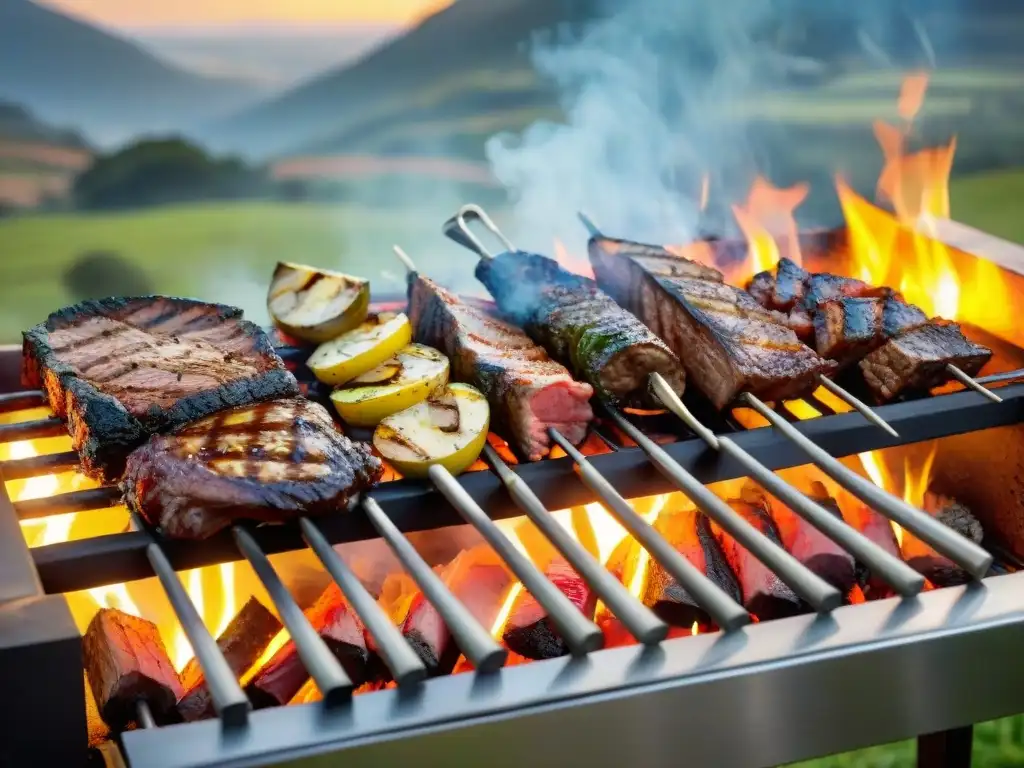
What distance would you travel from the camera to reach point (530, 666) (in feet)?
5.94

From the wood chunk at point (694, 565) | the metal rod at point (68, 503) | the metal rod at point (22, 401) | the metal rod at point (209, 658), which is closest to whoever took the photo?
the metal rod at point (209, 658)

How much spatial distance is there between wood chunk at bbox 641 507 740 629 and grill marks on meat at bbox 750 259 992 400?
616mm

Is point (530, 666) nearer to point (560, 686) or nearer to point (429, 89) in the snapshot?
point (560, 686)

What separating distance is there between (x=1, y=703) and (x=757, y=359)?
182cm

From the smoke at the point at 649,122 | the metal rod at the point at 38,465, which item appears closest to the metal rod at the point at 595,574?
the metal rod at the point at 38,465

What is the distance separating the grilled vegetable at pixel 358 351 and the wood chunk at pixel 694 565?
2.73ft

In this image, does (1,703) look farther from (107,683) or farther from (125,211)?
(125,211)

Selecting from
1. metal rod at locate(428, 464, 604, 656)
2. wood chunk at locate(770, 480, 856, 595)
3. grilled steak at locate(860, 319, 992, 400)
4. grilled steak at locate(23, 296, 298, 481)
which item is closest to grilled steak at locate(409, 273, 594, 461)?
metal rod at locate(428, 464, 604, 656)

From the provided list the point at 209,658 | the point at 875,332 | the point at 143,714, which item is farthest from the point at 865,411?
the point at 143,714

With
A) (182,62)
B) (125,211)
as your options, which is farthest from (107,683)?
(182,62)

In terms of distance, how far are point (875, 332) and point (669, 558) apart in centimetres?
127

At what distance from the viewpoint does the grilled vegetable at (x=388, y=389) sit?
2613 millimetres

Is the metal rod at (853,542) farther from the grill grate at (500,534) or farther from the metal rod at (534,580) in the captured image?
the metal rod at (534,580)

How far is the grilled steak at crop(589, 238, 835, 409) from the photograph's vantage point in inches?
106
